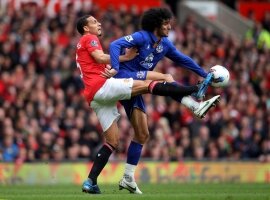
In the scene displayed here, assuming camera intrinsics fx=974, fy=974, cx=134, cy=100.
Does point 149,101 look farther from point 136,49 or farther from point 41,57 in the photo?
point 136,49

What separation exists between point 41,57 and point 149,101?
307 cm

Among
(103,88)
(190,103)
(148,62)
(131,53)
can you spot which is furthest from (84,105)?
(190,103)

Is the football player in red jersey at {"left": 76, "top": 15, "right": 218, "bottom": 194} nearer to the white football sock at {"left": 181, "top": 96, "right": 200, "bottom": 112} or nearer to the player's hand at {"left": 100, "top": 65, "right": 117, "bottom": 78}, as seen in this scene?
the player's hand at {"left": 100, "top": 65, "right": 117, "bottom": 78}

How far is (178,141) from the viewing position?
82.3 ft

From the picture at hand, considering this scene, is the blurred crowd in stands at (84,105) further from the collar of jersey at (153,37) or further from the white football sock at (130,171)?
the collar of jersey at (153,37)

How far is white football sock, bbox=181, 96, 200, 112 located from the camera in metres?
13.8

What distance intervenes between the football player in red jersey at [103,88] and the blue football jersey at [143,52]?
0.15 m

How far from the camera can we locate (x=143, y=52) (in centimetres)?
1447

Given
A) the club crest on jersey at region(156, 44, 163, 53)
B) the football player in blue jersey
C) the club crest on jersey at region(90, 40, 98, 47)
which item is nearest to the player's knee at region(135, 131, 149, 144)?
the football player in blue jersey

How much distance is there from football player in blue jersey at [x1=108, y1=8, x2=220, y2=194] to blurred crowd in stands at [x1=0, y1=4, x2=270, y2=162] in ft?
24.4

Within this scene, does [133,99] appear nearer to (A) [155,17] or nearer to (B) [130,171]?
(B) [130,171]

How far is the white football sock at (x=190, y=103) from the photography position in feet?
45.3

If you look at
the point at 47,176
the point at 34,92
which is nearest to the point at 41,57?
the point at 34,92

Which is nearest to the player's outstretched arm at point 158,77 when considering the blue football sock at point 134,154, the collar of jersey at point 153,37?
the collar of jersey at point 153,37
